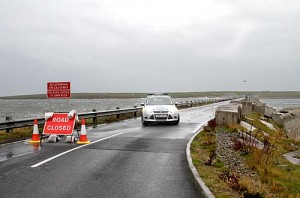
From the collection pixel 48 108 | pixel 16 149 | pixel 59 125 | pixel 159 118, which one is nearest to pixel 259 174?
pixel 16 149

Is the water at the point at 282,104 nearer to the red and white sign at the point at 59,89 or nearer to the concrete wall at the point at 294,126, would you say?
the concrete wall at the point at 294,126

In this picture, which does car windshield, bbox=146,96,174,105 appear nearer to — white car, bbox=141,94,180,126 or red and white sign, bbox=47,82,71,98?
white car, bbox=141,94,180,126

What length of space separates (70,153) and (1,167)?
2.36 meters

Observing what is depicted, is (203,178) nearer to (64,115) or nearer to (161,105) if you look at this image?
(64,115)

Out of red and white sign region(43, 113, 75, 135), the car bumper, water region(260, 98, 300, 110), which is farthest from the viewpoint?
water region(260, 98, 300, 110)

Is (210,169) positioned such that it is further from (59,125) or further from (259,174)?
(59,125)

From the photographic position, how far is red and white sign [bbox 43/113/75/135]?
43.1 feet

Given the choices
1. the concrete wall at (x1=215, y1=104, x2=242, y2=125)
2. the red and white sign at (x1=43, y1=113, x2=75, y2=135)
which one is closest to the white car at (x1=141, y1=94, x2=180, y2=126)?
the concrete wall at (x1=215, y1=104, x2=242, y2=125)

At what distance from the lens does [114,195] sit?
6.13m

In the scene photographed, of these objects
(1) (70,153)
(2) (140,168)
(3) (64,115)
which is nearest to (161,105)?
(3) (64,115)

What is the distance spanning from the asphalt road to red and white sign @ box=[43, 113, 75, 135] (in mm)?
815

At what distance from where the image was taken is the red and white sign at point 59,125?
13133 millimetres

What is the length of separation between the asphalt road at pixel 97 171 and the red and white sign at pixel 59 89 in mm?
3046

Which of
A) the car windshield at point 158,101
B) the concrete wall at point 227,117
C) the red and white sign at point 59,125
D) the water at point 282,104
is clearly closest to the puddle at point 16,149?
the red and white sign at point 59,125
